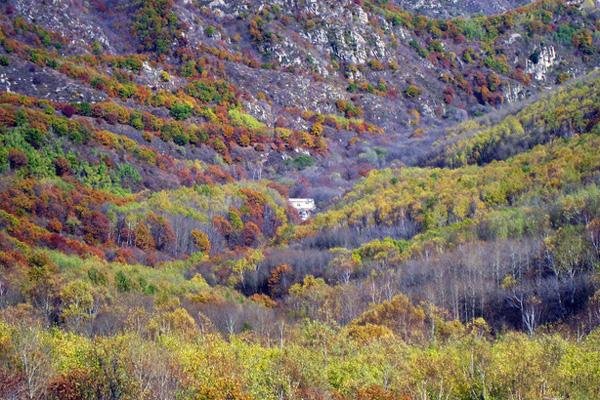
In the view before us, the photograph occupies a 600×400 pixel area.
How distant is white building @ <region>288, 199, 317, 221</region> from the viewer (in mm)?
106250

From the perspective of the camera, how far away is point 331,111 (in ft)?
461

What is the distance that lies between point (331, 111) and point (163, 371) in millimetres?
113955

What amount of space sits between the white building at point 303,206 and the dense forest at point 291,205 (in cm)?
205

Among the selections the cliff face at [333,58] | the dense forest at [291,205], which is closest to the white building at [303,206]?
the dense forest at [291,205]

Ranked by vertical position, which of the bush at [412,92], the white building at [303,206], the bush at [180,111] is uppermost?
the bush at [180,111]

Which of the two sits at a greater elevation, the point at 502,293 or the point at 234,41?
the point at 234,41

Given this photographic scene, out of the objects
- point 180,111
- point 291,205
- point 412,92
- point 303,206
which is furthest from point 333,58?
point 291,205

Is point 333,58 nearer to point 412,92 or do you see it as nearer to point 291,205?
point 412,92

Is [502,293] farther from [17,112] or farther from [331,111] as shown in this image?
[331,111]

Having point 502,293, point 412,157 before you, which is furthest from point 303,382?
point 412,157

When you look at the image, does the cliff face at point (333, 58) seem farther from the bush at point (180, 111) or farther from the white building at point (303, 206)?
the white building at point (303, 206)

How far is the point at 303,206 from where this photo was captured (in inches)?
4220

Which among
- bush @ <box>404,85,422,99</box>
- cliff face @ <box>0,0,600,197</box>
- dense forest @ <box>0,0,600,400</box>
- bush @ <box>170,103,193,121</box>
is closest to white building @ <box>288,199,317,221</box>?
dense forest @ <box>0,0,600,400</box>

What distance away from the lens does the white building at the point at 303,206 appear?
349 feet
